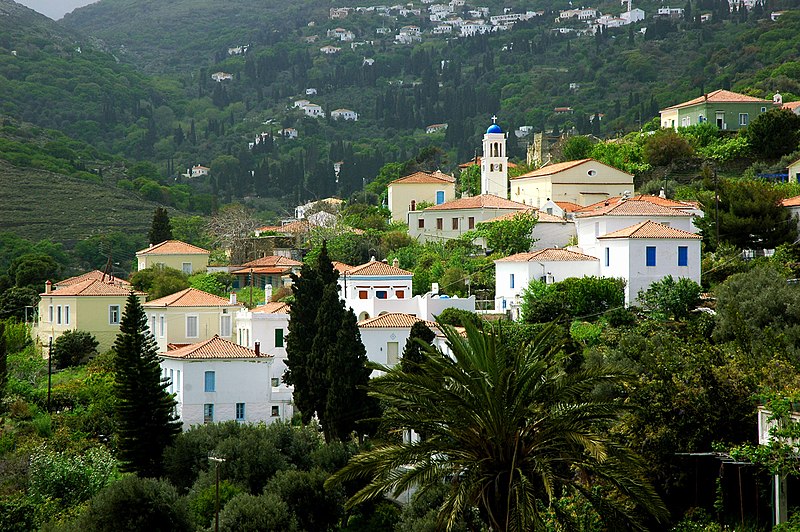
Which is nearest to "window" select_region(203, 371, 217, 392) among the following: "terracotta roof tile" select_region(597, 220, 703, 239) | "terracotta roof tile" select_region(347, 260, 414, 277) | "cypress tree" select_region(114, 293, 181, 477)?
"cypress tree" select_region(114, 293, 181, 477)

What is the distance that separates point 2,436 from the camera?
4688 centimetres

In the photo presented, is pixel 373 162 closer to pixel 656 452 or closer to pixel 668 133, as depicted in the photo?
pixel 668 133

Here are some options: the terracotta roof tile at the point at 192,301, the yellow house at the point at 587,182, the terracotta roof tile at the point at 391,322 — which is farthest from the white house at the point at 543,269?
the yellow house at the point at 587,182

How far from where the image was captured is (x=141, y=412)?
42.1 metres

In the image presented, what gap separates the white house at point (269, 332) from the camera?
50938 millimetres

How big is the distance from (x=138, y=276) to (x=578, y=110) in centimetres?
11818

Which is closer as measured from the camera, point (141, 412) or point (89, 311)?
point (141, 412)

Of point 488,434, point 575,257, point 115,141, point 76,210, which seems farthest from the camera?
point 115,141

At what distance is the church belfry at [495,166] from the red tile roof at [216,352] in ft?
111

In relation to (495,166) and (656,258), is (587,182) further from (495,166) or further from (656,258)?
(656,258)

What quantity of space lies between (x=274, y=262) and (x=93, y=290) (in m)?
11.4

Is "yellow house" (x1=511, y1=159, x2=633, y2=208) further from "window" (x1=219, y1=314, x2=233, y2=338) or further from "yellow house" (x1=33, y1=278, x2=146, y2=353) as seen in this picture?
"yellow house" (x1=33, y1=278, x2=146, y2=353)

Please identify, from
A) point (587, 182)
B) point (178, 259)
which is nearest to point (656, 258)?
point (587, 182)

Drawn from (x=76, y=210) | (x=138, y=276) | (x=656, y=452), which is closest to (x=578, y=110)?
(x=76, y=210)
